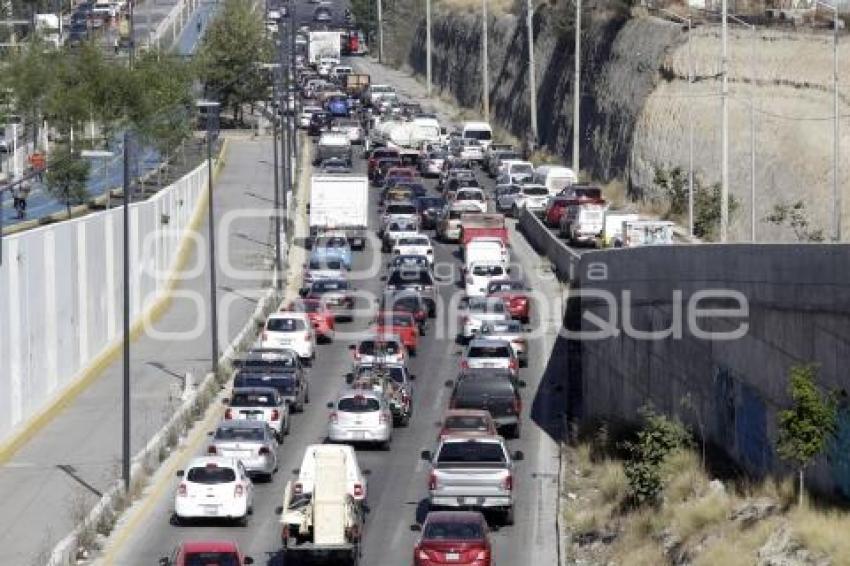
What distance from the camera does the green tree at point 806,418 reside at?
3528 cm

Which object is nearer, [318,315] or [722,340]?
[722,340]

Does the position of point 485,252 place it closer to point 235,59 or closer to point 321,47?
point 235,59

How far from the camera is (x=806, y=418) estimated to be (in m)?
35.6

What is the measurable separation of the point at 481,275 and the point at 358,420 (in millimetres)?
23781

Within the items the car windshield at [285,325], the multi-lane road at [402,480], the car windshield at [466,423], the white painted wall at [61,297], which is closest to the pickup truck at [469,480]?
the multi-lane road at [402,480]

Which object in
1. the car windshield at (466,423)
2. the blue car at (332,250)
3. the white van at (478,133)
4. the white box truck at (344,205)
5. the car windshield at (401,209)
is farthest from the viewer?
the white van at (478,133)

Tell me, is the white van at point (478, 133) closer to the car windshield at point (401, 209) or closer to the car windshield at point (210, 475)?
the car windshield at point (401, 209)

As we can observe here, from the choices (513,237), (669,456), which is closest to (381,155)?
(513,237)

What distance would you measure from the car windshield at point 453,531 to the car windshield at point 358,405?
40.2 feet

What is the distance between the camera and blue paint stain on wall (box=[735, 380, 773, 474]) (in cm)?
4047

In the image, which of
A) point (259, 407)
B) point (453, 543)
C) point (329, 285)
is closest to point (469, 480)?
point (453, 543)

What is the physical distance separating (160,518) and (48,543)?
4.14m

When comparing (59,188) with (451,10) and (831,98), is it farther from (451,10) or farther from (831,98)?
(451,10)

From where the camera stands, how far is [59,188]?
274ft
